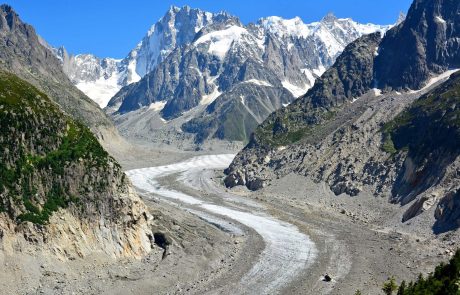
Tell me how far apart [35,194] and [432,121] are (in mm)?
107601

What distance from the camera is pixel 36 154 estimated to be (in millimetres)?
79500

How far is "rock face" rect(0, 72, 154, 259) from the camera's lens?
7219 cm

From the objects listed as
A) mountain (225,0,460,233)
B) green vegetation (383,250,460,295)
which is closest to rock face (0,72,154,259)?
green vegetation (383,250,460,295)

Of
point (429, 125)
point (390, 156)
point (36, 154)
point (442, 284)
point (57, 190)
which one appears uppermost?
point (429, 125)

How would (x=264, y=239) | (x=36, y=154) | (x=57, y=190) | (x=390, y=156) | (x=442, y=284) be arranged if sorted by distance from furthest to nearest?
(x=390, y=156)
(x=264, y=239)
(x=36, y=154)
(x=57, y=190)
(x=442, y=284)

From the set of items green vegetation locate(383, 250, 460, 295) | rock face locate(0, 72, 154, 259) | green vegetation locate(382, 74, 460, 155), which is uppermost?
green vegetation locate(382, 74, 460, 155)

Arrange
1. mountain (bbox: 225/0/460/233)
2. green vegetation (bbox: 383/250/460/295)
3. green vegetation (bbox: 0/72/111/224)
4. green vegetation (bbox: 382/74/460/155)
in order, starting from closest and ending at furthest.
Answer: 1. green vegetation (bbox: 383/250/460/295)
2. green vegetation (bbox: 0/72/111/224)
3. mountain (bbox: 225/0/460/233)
4. green vegetation (bbox: 382/74/460/155)

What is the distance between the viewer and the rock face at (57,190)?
7219 centimetres

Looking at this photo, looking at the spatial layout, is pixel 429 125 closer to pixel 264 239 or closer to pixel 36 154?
pixel 264 239

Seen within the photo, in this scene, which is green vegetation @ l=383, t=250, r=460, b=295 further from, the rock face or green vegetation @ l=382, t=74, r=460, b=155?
green vegetation @ l=382, t=74, r=460, b=155

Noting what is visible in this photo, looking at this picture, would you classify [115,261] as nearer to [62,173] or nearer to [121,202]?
[121,202]

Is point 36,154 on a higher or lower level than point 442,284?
higher

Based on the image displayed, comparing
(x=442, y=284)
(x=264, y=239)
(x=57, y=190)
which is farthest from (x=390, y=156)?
(x=442, y=284)

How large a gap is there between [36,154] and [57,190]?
5.86 m
